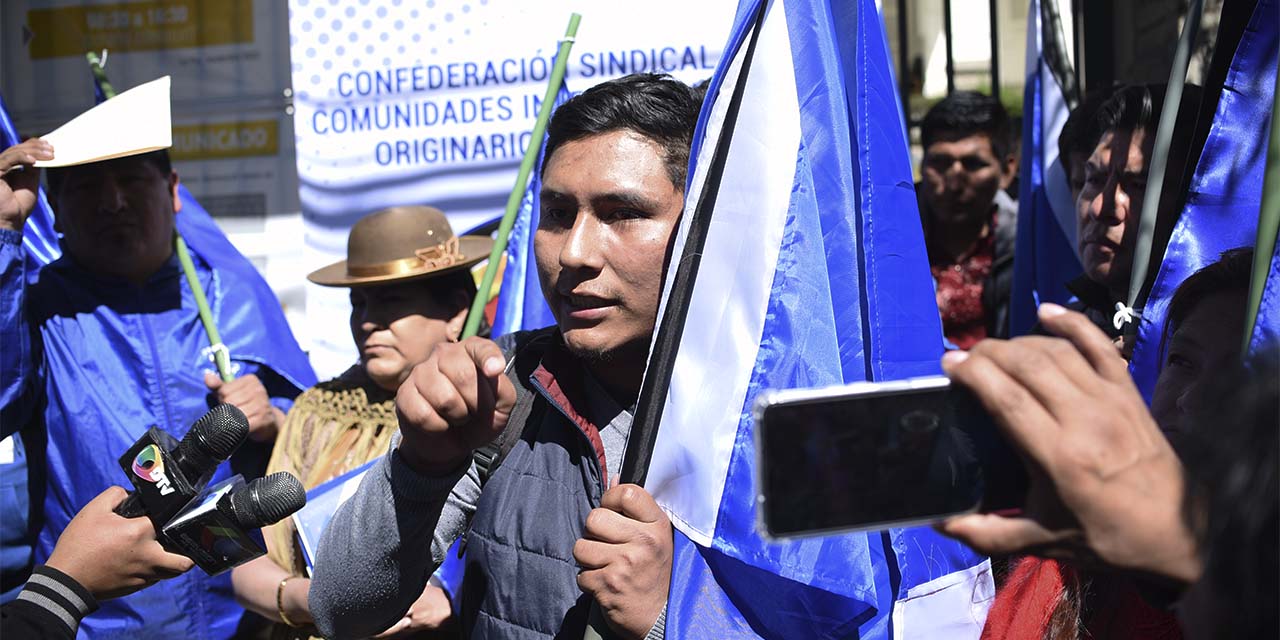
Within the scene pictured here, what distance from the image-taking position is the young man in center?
5.07ft

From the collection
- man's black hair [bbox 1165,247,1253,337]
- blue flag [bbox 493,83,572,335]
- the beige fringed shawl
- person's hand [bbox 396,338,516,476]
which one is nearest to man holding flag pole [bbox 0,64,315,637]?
the beige fringed shawl

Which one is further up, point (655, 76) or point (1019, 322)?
point (655, 76)

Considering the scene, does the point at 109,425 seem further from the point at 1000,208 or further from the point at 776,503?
the point at 1000,208

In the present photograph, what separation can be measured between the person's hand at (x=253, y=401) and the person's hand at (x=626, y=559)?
6.08 ft

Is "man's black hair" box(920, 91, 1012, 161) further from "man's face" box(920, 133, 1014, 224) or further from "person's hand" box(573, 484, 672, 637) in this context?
"person's hand" box(573, 484, 672, 637)

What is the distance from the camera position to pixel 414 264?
3.11 meters

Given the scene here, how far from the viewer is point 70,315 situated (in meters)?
3.21

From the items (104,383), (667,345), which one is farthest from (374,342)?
(667,345)

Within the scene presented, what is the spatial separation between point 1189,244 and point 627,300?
A: 92 cm

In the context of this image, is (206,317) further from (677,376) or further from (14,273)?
(677,376)

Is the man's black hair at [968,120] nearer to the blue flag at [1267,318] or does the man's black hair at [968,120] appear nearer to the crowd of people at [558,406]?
the crowd of people at [558,406]

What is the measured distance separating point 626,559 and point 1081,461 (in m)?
0.77

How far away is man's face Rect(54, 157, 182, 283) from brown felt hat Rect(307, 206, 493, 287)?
504 mm

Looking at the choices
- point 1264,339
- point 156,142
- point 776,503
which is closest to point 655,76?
point 1264,339
